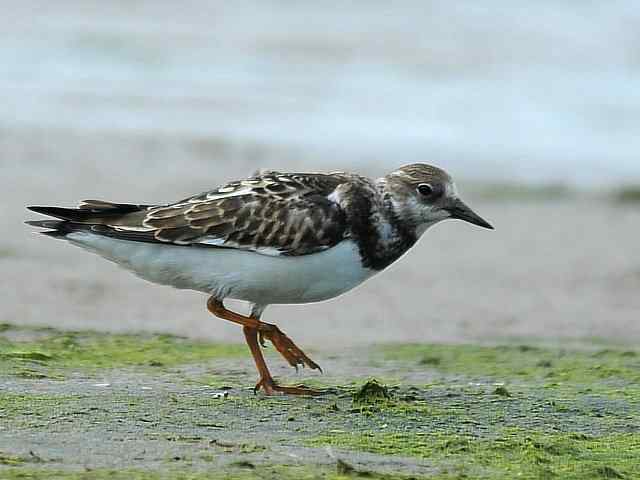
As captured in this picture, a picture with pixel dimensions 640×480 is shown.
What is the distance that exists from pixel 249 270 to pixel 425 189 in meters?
0.89

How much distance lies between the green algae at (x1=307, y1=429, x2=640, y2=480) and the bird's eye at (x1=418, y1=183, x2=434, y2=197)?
1334mm

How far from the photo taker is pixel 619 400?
5598mm

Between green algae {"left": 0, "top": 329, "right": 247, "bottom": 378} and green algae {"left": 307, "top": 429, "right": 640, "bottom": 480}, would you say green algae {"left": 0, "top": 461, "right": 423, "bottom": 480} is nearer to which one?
green algae {"left": 307, "top": 429, "right": 640, "bottom": 480}

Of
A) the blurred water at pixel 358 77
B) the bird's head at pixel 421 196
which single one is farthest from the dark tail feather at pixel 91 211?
the blurred water at pixel 358 77

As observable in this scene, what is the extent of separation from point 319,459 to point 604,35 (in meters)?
14.4

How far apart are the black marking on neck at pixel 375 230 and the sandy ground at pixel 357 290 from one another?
205 cm

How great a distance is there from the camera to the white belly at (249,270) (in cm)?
552

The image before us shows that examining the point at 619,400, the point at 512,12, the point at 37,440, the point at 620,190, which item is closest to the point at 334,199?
the point at 619,400

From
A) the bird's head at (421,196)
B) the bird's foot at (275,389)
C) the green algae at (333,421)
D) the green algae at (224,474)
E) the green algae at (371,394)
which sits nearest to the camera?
the green algae at (224,474)

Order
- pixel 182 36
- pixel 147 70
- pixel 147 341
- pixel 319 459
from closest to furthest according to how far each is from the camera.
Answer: pixel 319 459, pixel 147 341, pixel 147 70, pixel 182 36

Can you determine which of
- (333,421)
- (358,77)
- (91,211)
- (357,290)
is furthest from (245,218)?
(358,77)

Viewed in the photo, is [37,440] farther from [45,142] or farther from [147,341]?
[45,142]

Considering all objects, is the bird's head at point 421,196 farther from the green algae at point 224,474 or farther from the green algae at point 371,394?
the green algae at point 224,474

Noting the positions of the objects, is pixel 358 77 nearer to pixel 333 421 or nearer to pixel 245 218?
pixel 245 218
